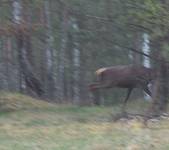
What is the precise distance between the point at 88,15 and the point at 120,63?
8157mm

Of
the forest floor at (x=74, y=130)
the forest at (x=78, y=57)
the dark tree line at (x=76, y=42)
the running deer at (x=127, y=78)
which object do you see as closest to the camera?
the forest floor at (x=74, y=130)

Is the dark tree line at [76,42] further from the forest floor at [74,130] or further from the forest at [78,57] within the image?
the forest floor at [74,130]

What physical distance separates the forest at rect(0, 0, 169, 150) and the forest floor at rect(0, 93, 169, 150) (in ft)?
0.08

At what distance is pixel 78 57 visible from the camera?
80.9ft

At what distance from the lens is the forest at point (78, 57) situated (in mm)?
12367

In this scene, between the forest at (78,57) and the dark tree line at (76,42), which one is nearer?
the forest at (78,57)

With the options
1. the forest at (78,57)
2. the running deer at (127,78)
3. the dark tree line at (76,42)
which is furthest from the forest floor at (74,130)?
the dark tree line at (76,42)

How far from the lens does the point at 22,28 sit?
15.5 metres

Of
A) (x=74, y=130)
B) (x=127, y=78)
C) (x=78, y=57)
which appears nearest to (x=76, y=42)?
(x=78, y=57)

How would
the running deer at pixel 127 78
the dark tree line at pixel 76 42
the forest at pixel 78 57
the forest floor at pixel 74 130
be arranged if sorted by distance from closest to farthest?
1. the forest floor at pixel 74 130
2. the forest at pixel 78 57
3. the dark tree line at pixel 76 42
4. the running deer at pixel 127 78

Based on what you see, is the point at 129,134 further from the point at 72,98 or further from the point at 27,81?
the point at 72,98

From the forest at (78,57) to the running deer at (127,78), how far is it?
0.08m

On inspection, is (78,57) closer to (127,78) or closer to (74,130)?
(127,78)

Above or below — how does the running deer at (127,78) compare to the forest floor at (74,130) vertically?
above
